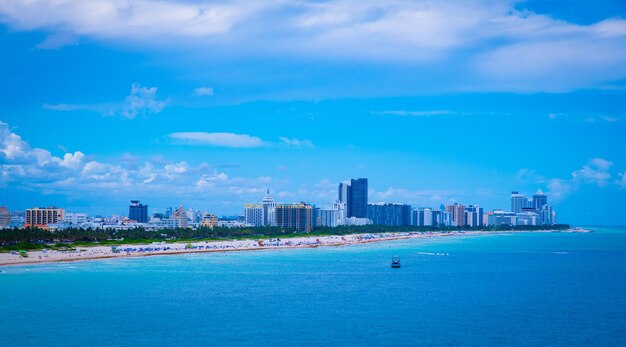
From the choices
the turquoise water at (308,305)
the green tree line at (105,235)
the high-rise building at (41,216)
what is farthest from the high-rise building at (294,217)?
the turquoise water at (308,305)

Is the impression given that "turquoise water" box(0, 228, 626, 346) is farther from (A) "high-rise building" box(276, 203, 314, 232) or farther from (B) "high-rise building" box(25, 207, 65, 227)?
(B) "high-rise building" box(25, 207, 65, 227)

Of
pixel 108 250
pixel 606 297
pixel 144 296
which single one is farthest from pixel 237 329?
pixel 108 250

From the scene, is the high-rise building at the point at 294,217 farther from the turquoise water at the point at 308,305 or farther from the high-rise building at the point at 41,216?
the turquoise water at the point at 308,305

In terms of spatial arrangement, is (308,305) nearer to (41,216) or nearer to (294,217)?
(294,217)

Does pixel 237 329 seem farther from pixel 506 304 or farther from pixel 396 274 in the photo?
pixel 396 274

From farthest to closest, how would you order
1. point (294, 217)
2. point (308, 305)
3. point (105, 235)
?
point (294, 217)
point (105, 235)
point (308, 305)

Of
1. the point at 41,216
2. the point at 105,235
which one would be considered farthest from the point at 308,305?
the point at 41,216

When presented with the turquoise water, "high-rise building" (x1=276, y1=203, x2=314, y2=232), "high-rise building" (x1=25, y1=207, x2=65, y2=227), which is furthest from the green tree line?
"high-rise building" (x1=25, y1=207, x2=65, y2=227)
